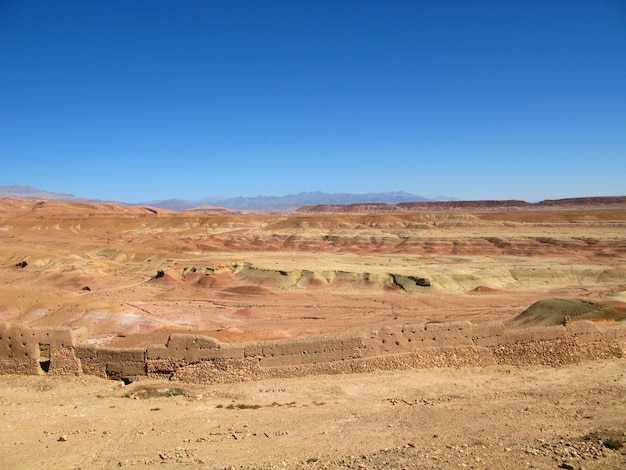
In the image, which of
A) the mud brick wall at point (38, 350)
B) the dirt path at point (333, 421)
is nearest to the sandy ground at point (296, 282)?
the mud brick wall at point (38, 350)

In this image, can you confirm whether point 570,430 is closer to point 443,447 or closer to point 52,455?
point 443,447

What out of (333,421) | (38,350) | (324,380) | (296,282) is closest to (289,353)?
(324,380)

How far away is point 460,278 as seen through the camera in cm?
4331

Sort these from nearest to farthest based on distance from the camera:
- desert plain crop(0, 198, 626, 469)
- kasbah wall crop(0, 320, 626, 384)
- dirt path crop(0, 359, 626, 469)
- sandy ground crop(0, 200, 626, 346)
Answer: dirt path crop(0, 359, 626, 469), desert plain crop(0, 198, 626, 469), kasbah wall crop(0, 320, 626, 384), sandy ground crop(0, 200, 626, 346)

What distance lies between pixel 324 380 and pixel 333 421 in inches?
114

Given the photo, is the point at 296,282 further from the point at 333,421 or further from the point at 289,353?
the point at 333,421

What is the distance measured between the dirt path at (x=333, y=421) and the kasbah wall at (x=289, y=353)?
15.4 inches

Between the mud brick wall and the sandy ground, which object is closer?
the mud brick wall

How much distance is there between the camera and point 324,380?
47.0 ft

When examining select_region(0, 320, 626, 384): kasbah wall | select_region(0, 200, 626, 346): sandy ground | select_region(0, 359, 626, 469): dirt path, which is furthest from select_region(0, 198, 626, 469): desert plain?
select_region(0, 320, 626, 384): kasbah wall

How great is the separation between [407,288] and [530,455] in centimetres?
3254

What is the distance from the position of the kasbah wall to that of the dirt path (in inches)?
15.4

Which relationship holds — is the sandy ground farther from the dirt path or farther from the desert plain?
the dirt path

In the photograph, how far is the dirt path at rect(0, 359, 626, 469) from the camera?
9.24 m
